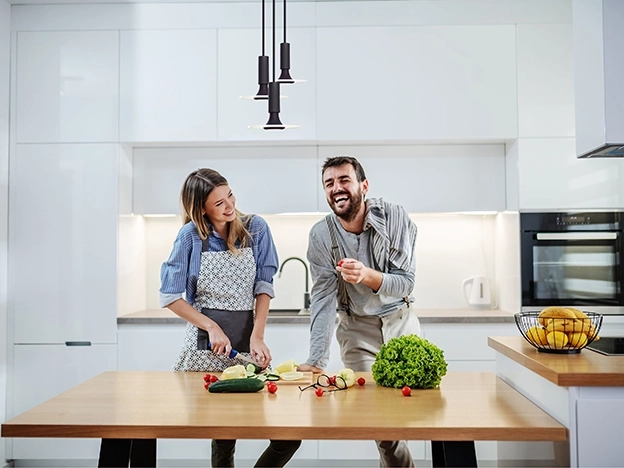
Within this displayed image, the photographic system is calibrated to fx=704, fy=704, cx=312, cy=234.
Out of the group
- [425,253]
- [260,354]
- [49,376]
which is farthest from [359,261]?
[49,376]

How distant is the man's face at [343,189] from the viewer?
2736mm

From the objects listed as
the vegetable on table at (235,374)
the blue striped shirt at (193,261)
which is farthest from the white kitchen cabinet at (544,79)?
the vegetable on table at (235,374)

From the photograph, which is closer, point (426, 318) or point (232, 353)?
point (232, 353)

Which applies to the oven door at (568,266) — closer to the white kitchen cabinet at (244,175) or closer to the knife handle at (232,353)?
the white kitchen cabinet at (244,175)

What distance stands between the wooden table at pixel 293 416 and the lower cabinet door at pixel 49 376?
5.90ft

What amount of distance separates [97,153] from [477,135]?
85.8 inches

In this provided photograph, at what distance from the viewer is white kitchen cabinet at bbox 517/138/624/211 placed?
3.90 meters

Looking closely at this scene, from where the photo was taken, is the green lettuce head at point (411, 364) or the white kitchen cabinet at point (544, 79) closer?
the green lettuce head at point (411, 364)

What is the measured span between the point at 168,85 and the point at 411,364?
2558 mm

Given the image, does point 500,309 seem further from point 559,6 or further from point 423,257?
point 559,6

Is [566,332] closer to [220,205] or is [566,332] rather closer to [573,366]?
[573,366]

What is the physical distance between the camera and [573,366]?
6.09 ft

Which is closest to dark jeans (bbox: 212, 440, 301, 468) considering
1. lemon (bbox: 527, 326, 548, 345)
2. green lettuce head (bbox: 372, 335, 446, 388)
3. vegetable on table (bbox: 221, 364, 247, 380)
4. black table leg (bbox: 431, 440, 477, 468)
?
vegetable on table (bbox: 221, 364, 247, 380)

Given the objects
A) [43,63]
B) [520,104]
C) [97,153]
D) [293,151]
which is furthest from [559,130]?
[43,63]
